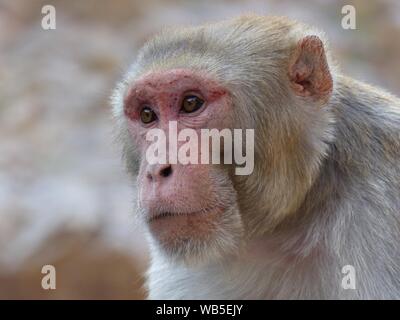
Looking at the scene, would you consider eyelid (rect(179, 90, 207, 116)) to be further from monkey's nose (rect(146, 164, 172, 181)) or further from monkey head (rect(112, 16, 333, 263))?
monkey's nose (rect(146, 164, 172, 181))

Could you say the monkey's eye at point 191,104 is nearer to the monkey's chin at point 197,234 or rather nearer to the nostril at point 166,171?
the nostril at point 166,171

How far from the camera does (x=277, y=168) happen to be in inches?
211

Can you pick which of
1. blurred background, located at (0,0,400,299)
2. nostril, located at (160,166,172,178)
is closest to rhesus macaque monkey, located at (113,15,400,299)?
nostril, located at (160,166,172,178)

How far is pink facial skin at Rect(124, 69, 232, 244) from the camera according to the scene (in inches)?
203

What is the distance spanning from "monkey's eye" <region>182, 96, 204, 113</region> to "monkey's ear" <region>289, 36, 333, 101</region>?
57 centimetres

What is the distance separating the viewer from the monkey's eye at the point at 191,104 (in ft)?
17.7

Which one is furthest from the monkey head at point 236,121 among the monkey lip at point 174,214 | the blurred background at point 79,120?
the blurred background at point 79,120

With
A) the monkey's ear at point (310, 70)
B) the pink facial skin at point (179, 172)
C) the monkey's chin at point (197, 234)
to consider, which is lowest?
the monkey's chin at point (197, 234)

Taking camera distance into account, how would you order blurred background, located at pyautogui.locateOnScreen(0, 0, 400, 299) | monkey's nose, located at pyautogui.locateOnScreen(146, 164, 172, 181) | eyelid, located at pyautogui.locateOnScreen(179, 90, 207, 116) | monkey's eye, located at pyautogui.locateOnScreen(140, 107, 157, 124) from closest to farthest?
monkey's nose, located at pyautogui.locateOnScreen(146, 164, 172, 181), eyelid, located at pyautogui.locateOnScreen(179, 90, 207, 116), monkey's eye, located at pyautogui.locateOnScreen(140, 107, 157, 124), blurred background, located at pyautogui.locateOnScreen(0, 0, 400, 299)

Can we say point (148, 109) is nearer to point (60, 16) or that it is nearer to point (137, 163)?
point (137, 163)

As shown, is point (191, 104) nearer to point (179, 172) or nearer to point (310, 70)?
point (179, 172)

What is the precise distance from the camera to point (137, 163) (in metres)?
5.80
